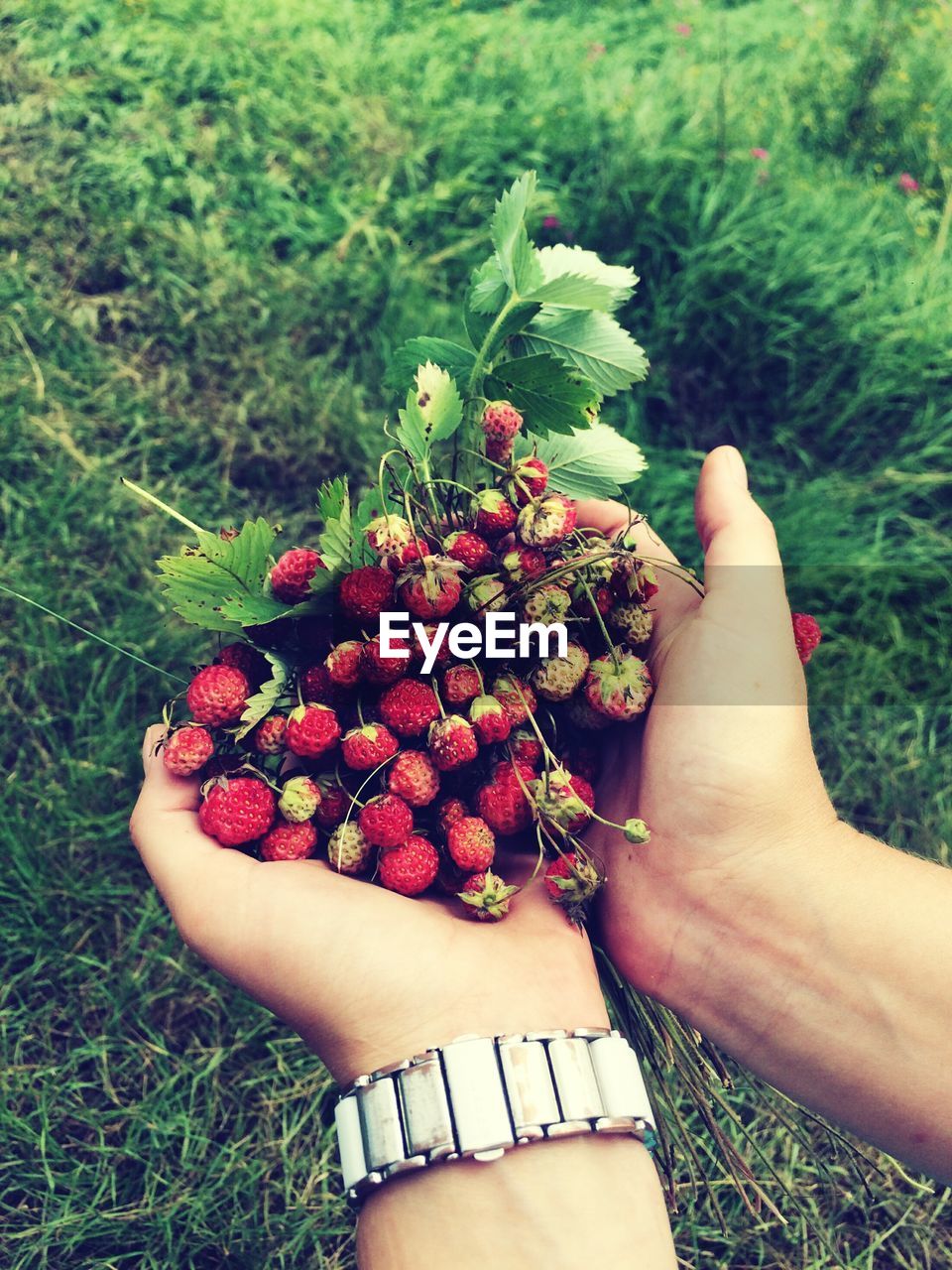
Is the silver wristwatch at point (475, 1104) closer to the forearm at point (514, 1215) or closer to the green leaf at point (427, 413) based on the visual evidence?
the forearm at point (514, 1215)

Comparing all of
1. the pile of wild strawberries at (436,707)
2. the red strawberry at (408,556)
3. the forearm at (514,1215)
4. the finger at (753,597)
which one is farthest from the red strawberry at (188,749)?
the finger at (753,597)

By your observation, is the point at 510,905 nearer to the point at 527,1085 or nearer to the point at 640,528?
the point at 527,1085

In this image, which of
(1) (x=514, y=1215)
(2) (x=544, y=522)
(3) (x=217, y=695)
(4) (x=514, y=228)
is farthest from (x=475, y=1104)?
(4) (x=514, y=228)

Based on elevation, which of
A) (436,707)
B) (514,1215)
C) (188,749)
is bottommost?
(514,1215)

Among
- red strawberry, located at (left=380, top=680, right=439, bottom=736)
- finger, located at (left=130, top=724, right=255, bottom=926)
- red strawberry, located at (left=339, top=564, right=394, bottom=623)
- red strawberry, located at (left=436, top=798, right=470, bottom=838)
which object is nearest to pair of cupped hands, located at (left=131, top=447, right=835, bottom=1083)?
finger, located at (left=130, top=724, right=255, bottom=926)

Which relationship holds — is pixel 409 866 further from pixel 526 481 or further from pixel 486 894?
pixel 526 481
